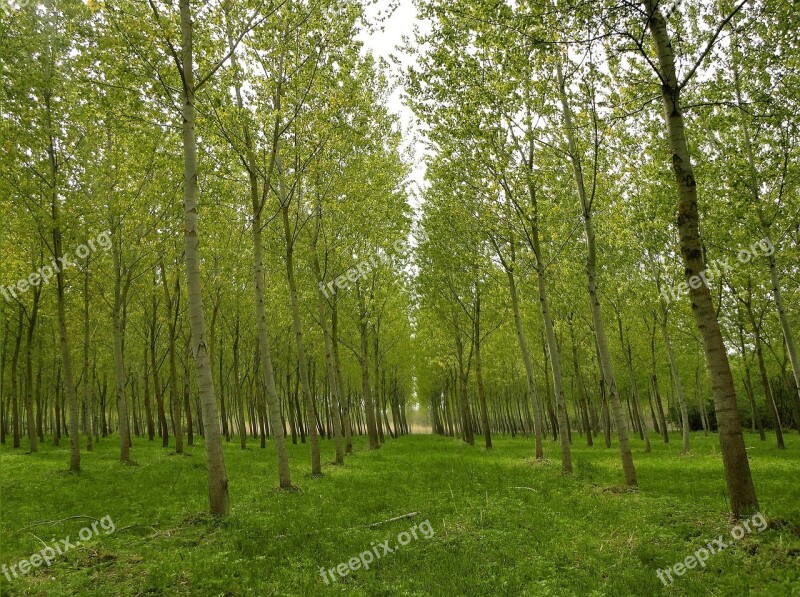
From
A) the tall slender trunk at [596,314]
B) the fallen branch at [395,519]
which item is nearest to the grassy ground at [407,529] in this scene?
the fallen branch at [395,519]

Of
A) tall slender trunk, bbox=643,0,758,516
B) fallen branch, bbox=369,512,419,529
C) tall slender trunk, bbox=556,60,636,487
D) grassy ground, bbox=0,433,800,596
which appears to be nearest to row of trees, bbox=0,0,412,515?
grassy ground, bbox=0,433,800,596

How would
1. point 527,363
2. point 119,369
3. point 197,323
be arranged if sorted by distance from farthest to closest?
point 527,363
point 119,369
point 197,323

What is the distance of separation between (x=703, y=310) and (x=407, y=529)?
7100 millimetres

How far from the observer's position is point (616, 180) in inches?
643

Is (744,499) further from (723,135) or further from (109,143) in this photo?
(109,143)

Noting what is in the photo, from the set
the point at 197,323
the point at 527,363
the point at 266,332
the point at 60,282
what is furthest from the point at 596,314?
the point at 60,282

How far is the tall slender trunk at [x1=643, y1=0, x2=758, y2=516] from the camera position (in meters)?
8.05

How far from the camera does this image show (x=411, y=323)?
4462 centimetres

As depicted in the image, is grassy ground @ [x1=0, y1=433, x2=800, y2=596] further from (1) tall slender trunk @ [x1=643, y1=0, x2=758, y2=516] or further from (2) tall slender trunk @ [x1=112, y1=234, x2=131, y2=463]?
(2) tall slender trunk @ [x1=112, y1=234, x2=131, y2=463]

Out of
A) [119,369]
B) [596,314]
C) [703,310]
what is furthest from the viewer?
[119,369]

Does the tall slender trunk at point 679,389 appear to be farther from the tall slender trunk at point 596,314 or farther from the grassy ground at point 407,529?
the tall slender trunk at point 596,314

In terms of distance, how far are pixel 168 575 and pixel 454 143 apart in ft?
48.3

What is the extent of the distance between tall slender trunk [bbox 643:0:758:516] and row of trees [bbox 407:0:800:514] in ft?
0.09

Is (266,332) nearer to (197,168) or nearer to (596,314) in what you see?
(197,168)
